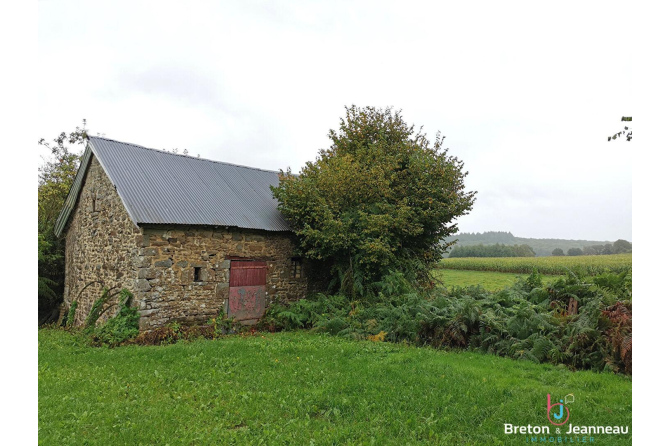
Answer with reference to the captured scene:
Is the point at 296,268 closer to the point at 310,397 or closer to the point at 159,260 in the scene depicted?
the point at 159,260

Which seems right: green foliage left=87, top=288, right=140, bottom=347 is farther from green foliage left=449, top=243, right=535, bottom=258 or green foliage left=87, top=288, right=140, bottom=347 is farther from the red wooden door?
green foliage left=449, top=243, right=535, bottom=258

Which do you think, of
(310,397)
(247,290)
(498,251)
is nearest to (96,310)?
(247,290)

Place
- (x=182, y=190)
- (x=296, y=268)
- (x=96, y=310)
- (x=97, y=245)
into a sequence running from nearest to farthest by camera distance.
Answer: (x=96, y=310) < (x=97, y=245) < (x=182, y=190) < (x=296, y=268)

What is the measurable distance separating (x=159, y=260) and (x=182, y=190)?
10.0 feet

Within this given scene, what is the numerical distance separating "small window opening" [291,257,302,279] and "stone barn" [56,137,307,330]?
4cm

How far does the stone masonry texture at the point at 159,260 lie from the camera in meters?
12.1

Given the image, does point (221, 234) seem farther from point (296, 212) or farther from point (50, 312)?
point (50, 312)

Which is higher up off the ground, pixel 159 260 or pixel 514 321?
pixel 159 260

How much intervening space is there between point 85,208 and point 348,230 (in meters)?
9.78

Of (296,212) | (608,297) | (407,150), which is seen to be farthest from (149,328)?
(608,297)

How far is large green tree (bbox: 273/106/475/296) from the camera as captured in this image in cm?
1392

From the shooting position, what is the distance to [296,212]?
48.6ft

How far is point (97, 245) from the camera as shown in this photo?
14047 millimetres

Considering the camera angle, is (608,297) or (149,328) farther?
(149,328)
